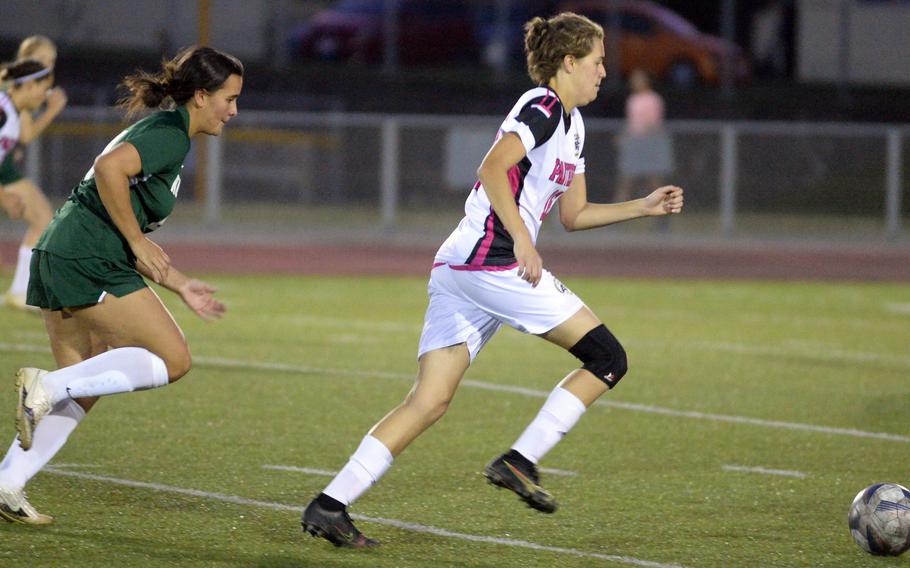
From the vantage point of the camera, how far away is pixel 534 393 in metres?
9.26

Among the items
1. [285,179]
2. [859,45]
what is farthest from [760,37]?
[285,179]

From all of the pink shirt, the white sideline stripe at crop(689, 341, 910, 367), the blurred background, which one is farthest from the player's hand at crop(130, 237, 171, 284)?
the pink shirt

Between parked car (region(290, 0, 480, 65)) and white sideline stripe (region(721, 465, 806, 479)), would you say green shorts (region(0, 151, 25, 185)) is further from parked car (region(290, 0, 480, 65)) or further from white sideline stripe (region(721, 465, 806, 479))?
parked car (region(290, 0, 480, 65))

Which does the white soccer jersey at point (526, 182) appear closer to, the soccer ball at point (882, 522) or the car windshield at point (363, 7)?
the soccer ball at point (882, 522)

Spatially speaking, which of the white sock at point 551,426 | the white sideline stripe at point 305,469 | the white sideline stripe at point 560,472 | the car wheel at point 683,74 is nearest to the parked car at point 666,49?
the car wheel at point 683,74

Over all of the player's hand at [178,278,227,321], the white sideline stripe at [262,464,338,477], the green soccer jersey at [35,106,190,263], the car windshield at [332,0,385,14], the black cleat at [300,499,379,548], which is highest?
the green soccer jersey at [35,106,190,263]

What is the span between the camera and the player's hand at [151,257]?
5.38 meters

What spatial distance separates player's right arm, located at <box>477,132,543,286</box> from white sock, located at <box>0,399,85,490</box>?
5.71ft

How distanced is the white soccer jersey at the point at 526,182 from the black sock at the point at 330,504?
3.14 feet

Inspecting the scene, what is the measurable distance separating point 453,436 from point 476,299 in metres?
2.39

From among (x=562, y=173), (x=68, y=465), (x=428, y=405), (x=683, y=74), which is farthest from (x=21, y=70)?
(x=683, y=74)

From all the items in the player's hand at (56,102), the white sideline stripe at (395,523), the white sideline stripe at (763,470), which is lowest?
the white sideline stripe at (763,470)

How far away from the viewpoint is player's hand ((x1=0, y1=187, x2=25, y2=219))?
426 inches

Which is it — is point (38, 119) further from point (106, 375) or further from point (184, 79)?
point (106, 375)
